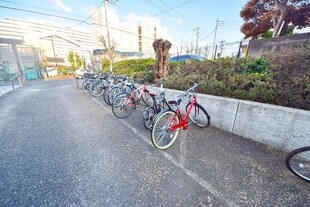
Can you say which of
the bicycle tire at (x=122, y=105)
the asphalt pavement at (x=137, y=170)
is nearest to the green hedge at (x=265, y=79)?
the asphalt pavement at (x=137, y=170)

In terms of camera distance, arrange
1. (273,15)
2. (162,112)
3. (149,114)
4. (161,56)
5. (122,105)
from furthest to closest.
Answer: (273,15)
(161,56)
(122,105)
(149,114)
(162,112)

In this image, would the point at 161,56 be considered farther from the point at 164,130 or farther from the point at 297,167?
the point at 297,167

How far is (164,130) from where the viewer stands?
256 cm

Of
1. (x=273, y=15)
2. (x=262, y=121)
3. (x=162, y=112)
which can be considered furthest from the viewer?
(x=273, y=15)

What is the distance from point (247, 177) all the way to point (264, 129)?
3.75 feet

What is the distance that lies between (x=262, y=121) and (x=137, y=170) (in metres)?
2.41

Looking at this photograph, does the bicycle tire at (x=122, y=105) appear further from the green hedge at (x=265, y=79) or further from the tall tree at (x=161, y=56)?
the tall tree at (x=161, y=56)

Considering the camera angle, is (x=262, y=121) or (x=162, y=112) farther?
(x=262, y=121)

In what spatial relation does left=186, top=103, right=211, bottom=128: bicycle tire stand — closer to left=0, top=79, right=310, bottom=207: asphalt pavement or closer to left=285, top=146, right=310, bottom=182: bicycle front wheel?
left=0, top=79, right=310, bottom=207: asphalt pavement

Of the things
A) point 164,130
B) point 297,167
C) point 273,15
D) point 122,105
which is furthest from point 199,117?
point 273,15

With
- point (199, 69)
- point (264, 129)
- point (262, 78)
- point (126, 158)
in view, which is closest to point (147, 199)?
point (126, 158)

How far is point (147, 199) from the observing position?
163 cm

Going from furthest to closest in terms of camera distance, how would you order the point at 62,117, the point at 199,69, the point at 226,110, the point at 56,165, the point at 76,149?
the point at 199,69 < the point at 62,117 < the point at 226,110 < the point at 76,149 < the point at 56,165

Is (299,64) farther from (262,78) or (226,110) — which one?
(226,110)
